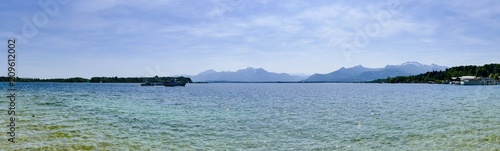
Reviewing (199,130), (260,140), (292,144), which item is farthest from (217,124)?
(292,144)

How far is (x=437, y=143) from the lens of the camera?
25719 mm

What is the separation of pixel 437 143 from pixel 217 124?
798 inches

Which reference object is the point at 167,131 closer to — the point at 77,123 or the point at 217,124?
the point at 217,124

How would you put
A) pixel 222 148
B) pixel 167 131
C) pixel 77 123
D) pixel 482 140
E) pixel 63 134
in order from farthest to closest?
1. pixel 77 123
2. pixel 167 131
3. pixel 63 134
4. pixel 482 140
5. pixel 222 148

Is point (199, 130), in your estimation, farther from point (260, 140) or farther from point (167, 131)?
point (260, 140)

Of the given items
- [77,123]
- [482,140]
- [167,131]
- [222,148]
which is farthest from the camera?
[77,123]

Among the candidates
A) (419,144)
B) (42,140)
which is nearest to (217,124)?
(42,140)

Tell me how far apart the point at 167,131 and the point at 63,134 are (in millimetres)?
8109

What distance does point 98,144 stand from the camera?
81.4ft

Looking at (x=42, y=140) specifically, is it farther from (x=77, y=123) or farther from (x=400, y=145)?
(x=400, y=145)

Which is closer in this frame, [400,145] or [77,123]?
[400,145]

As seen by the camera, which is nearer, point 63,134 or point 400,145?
point 400,145

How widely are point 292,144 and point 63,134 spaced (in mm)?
17829

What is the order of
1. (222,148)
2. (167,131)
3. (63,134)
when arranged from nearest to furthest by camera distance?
(222,148)
(63,134)
(167,131)
